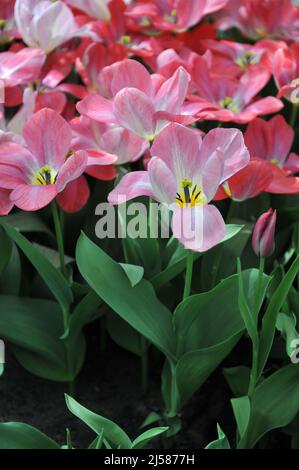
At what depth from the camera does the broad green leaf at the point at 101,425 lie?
2.94 ft

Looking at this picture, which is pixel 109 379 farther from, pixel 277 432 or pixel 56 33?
pixel 56 33

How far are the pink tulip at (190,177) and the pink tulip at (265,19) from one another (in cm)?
62

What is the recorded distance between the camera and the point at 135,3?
1449mm

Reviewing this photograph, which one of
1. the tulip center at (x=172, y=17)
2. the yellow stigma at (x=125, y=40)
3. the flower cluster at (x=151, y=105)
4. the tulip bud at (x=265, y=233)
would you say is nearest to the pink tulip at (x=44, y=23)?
the flower cluster at (x=151, y=105)

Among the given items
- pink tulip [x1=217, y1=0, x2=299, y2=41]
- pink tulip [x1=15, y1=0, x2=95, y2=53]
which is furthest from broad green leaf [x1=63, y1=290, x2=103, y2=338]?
pink tulip [x1=217, y1=0, x2=299, y2=41]

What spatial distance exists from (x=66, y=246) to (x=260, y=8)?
1.93 feet

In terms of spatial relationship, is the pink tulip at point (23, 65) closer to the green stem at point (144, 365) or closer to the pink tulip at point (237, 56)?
the pink tulip at point (237, 56)

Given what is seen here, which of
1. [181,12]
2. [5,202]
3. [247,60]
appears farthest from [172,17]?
[5,202]

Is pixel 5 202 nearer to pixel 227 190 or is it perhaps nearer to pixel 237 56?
pixel 227 190

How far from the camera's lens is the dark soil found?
3.59 ft

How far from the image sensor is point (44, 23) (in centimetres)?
120

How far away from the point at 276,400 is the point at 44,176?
394mm

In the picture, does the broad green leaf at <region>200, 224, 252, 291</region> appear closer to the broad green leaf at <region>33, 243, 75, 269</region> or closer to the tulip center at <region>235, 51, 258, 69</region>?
the broad green leaf at <region>33, 243, 75, 269</region>
